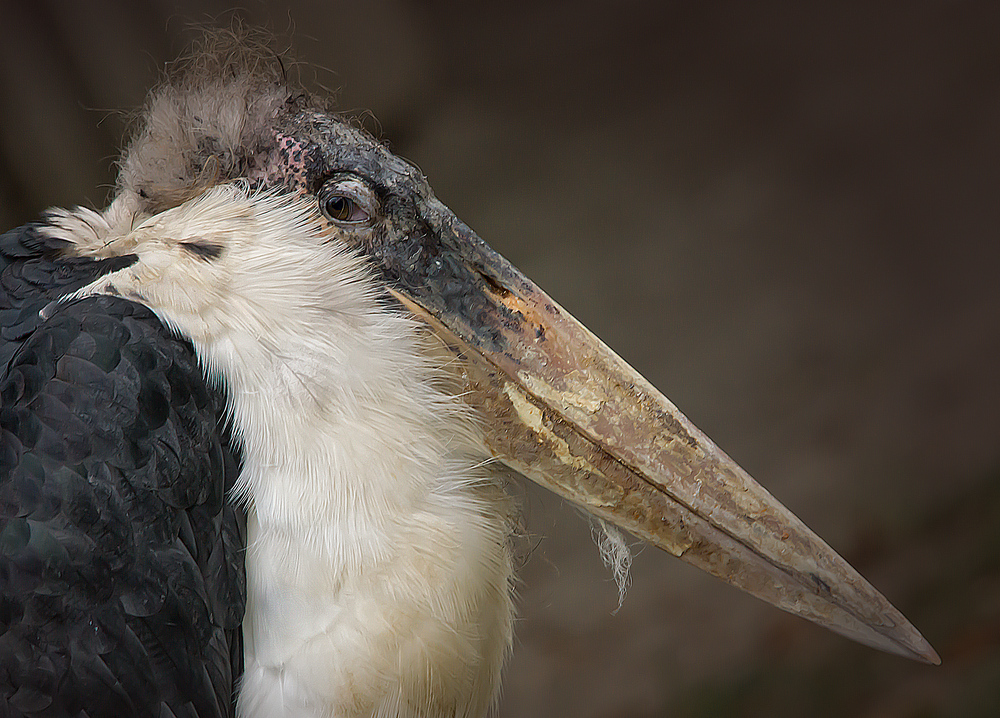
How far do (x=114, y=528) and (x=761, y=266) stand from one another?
1.80m

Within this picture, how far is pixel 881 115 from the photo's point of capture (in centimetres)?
207

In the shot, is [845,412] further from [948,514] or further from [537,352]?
[537,352]

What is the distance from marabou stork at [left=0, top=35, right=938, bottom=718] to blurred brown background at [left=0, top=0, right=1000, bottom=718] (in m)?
1.19

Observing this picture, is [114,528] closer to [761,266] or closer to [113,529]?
[113,529]

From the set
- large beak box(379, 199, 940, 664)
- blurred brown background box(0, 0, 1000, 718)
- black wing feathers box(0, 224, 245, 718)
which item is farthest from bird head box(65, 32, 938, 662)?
blurred brown background box(0, 0, 1000, 718)

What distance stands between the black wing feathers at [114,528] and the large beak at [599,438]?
275 mm

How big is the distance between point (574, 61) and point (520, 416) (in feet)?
4.66

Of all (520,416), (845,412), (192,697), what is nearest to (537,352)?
(520,416)

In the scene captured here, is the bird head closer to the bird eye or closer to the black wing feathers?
the bird eye

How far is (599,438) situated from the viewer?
0.90 metres

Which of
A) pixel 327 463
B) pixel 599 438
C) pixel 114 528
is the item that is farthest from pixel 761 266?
pixel 114 528

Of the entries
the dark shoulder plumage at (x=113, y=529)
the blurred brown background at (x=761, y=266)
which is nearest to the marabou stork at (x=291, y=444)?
the dark shoulder plumage at (x=113, y=529)

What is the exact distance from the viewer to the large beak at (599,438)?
0.90 meters

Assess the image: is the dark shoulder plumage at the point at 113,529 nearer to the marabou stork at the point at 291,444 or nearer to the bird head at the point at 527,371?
the marabou stork at the point at 291,444
